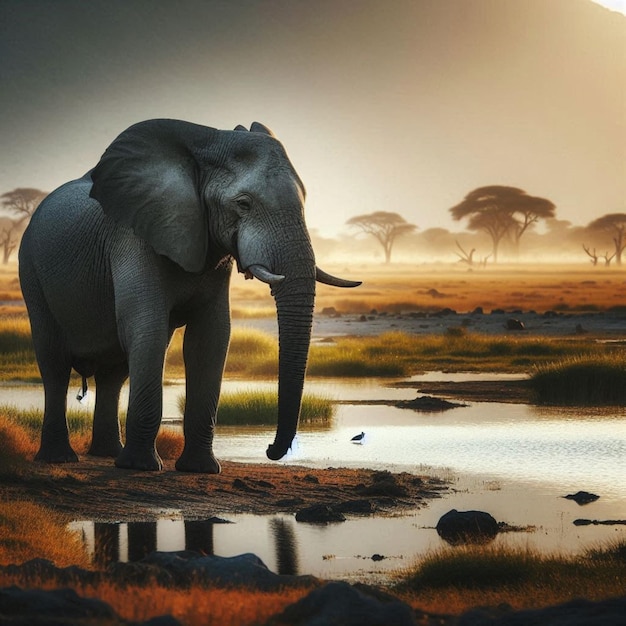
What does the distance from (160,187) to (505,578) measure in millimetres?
5272

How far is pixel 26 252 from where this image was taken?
1545 cm

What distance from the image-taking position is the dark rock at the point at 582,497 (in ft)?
43.6

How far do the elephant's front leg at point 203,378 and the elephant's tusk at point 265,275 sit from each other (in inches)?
57.2

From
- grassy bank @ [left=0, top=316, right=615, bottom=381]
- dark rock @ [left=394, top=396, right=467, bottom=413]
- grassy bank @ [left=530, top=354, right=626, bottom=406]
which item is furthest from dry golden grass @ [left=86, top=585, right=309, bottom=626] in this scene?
grassy bank @ [left=0, top=316, right=615, bottom=381]

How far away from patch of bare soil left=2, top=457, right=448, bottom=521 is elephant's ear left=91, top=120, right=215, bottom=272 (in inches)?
78.3

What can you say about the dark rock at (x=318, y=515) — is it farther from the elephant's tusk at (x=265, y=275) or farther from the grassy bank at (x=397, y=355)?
the grassy bank at (x=397, y=355)

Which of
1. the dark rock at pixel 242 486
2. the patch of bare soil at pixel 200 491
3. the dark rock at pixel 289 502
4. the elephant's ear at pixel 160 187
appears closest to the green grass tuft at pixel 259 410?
the patch of bare soil at pixel 200 491

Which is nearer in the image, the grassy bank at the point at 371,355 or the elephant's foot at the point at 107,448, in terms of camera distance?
the elephant's foot at the point at 107,448

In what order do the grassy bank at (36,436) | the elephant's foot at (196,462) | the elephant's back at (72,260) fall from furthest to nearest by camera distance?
the grassy bank at (36,436)
the elephant's back at (72,260)
the elephant's foot at (196,462)

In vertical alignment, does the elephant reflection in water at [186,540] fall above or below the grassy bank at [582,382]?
below

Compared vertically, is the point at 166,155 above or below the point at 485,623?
above

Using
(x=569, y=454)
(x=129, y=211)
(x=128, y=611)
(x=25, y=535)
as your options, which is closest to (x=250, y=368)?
(x=569, y=454)

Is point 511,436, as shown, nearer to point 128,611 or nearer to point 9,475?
point 9,475

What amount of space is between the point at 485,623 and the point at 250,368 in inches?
1124
